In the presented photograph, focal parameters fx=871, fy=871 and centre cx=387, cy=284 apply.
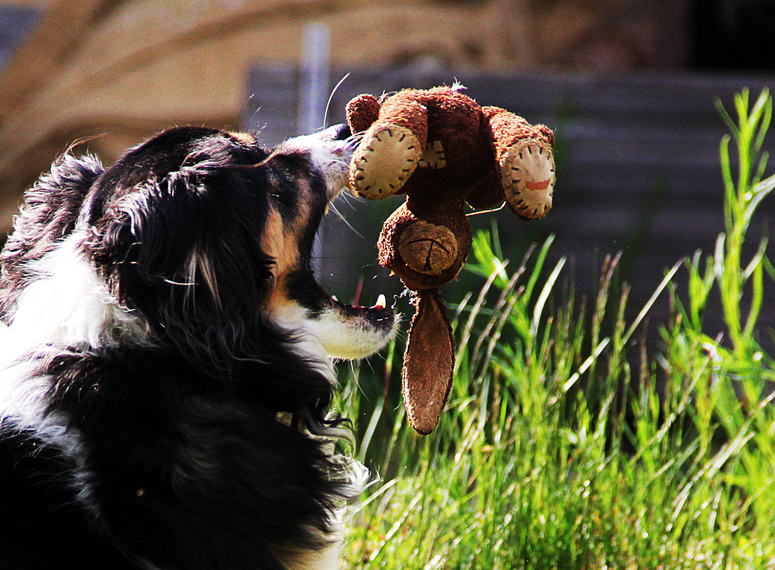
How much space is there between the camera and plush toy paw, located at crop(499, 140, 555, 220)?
1.74 meters

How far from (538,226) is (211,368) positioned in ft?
11.5

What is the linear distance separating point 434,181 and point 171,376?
2.38 feet

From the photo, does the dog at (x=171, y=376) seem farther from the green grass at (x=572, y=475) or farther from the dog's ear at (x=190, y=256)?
the green grass at (x=572, y=475)

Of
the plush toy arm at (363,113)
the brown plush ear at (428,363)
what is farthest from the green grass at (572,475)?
the plush toy arm at (363,113)

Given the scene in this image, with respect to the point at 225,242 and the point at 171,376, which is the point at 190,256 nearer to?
the point at 225,242

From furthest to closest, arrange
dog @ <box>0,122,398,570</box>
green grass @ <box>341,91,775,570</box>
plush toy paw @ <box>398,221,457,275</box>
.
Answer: green grass @ <box>341,91,775,570</box> < plush toy paw @ <box>398,221,457,275</box> < dog @ <box>0,122,398,570</box>

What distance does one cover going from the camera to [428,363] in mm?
2041

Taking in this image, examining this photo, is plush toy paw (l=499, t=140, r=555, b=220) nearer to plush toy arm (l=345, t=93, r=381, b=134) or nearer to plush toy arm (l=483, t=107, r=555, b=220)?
plush toy arm (l=483, t=107, r=555, b=220)

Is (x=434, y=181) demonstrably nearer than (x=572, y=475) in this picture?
Yes

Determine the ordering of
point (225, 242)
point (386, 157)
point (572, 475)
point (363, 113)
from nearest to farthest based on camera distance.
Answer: point (386, 157)
point (225, 242)
point (363, 113)
point (572, 475)

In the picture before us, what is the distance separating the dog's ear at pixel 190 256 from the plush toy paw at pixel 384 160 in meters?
0.30

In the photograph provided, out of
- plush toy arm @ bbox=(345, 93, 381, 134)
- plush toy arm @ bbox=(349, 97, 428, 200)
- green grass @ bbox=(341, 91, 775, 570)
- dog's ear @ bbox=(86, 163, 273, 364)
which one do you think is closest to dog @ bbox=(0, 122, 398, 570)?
dog's ear @ bbox=(86, 163, 273, 364)

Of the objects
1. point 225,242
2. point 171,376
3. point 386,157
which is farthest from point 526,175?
point 171,376

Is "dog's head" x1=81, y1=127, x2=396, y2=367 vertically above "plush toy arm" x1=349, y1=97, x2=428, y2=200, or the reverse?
"plush toy arm" x1=349, y1=97, x2=428, y2=200
